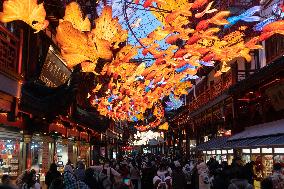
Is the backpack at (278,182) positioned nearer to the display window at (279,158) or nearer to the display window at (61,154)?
the display window at (279,158)

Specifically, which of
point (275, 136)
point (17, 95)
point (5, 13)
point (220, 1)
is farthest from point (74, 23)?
point (220, 1)

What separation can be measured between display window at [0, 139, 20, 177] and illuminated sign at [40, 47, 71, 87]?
4673 mm

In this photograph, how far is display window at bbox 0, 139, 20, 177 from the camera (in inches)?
507

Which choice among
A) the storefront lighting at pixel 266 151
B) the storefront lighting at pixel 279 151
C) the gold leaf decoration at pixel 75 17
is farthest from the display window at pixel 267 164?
the gold leaf decoration at pixel 75 17

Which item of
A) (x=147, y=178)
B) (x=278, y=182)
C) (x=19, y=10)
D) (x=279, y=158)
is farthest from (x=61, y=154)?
(x=278, y=182)

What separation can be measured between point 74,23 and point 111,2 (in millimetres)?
3854

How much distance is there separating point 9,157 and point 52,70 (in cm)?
721

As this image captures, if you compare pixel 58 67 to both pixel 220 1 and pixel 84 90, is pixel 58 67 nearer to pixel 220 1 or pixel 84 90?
pixel 84 90

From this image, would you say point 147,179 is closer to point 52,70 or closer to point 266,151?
point 266,151

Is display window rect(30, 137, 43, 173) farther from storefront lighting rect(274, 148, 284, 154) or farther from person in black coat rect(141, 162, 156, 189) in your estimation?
storefront lighting rect(274, 148, 284, 154)

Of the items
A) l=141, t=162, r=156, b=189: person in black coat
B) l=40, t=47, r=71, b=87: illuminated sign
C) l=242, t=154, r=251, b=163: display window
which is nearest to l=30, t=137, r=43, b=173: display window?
l=40, t=47, r=71, b=87: illuminated sign

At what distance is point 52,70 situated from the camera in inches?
784

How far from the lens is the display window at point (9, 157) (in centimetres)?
1287

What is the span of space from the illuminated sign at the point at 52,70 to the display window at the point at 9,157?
15.3 ft
